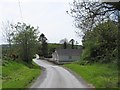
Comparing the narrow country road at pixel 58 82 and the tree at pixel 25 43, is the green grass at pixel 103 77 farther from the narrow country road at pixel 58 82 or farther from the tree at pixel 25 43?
the tree at pixel 25 43

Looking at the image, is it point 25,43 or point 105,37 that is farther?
point 25,43

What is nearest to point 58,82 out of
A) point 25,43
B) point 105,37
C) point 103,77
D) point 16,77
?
point 103,77

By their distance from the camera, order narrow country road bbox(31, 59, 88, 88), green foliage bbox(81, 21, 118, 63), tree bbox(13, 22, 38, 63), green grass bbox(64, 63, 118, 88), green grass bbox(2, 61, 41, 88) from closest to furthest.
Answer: green grass bbox(64, 63, 118, 88)
narrow country road bbox(31, 59, 88, 88)
green grass bbox(2, 61, 41, 88)
green foliage bbox(81, 21, 118, 63)
tree bbox(13, 22, 38, 63)

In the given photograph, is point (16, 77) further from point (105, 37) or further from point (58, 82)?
point (105, 37)

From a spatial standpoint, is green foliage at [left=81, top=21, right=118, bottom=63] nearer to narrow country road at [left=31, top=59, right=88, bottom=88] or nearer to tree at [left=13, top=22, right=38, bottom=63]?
narrow country road at [left=31, top=59, right=88, bottom=88]

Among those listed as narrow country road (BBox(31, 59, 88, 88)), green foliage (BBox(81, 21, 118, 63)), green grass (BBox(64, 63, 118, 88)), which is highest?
green foliage (BBox(81, 21, 118, 63))

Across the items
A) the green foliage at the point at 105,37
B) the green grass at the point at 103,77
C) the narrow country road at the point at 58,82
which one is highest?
the green foliage at the point at 105,37

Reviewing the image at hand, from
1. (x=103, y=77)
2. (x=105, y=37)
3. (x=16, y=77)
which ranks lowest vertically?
(x=16, y=77)

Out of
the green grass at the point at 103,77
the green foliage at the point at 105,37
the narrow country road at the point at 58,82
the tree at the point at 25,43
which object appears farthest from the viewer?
the tree at the point at 25,43

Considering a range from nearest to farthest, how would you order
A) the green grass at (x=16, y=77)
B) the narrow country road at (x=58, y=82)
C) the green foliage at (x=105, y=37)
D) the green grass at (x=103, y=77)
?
the green grass at (x=103, y=77), the narrow country road at (x=58, y=82), the green grass at (x=16, y=77), the green foliage at (x=105, y=37)

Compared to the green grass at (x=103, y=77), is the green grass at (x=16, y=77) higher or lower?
lower

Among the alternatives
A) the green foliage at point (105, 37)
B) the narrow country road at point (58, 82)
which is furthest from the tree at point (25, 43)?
the narrow country road at point (58, 82)

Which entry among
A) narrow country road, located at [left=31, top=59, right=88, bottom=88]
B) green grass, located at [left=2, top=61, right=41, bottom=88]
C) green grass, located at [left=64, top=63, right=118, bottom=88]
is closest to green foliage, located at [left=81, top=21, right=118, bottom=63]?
green grass, located at [left=64, top=63, right=118, bottom=88]

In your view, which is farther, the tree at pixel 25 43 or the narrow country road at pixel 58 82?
the tree at pixel 25 43
